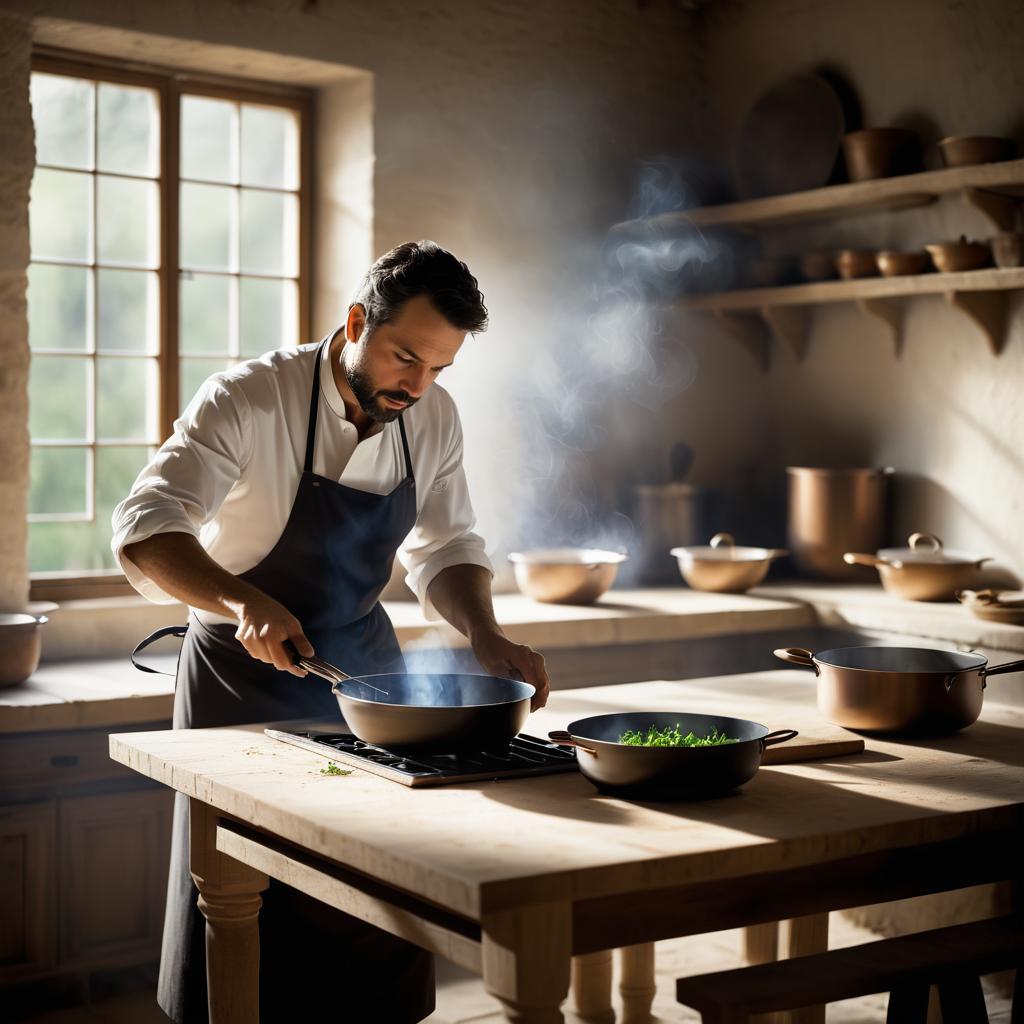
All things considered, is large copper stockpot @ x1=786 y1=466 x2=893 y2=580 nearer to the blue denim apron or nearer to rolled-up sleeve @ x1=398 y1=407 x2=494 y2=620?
rolled-up sleeve @ x1=398 y1=407 x2=494 y2=620

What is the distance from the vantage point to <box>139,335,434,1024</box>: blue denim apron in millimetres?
2434

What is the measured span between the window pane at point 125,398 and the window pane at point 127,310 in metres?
0.06

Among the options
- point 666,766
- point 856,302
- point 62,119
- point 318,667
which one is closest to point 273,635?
point 318,667

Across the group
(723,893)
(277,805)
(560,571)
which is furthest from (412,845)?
(560,571)

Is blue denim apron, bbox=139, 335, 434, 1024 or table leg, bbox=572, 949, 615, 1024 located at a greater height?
blue denim apron, bbox=139, 335, 434, 1024

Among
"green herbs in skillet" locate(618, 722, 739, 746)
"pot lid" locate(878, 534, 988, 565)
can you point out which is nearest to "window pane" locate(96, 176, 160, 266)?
"pot lid" locate(878, 534, 988, 565)

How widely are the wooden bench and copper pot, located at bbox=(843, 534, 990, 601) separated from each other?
2.24 m

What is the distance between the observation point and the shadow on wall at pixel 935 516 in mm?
4730

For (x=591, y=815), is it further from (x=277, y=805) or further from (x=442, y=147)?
(x=442, y=147)

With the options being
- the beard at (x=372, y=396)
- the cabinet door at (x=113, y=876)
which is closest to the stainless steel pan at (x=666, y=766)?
the beard at (x=372, y=396)

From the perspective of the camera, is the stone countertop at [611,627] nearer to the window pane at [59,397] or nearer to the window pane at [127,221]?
the window pane at [59,397]

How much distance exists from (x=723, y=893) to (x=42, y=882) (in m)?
2.28

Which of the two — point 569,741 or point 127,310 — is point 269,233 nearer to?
point 127,310

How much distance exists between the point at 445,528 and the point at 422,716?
100 centimetres
